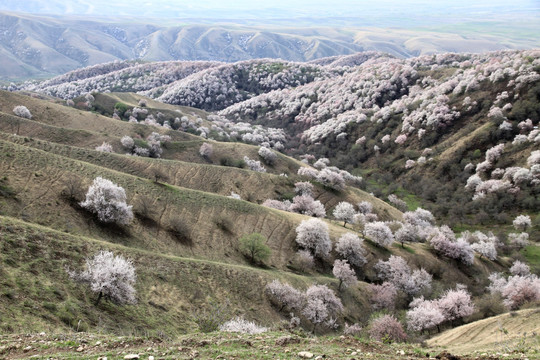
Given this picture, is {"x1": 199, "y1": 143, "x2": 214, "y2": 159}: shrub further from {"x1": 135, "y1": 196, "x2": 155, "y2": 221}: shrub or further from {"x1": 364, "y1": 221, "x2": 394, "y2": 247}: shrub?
{"x1": 364, "y1": 221, "x2": 394, "y2": 247}: shrub

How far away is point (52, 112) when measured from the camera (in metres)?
87.4

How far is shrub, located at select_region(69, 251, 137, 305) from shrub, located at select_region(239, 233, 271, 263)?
59.7 feet

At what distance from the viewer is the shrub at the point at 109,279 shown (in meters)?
21.8

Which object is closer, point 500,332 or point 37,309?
point 37,309

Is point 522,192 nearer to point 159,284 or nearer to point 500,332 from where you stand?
point 500,332

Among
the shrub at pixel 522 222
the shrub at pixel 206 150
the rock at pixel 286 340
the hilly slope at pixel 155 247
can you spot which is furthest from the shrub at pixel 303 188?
the rock at pixel 286 340

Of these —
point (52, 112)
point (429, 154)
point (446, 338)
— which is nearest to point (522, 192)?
point (429, 154)

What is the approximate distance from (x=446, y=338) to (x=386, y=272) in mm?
20700

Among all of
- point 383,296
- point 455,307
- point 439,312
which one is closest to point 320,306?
point 439,312

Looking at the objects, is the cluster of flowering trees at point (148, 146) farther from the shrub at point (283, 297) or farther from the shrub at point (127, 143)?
the shrub at point (283, 297)

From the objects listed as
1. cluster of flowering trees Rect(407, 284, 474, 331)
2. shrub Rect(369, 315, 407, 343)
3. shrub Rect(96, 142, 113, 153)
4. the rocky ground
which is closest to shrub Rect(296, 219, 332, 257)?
cluster of flowering trees Rect(407, 284, 474, 331)

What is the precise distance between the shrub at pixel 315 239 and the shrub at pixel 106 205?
21.6 metres

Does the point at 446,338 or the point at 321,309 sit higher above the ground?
the point at 446,338

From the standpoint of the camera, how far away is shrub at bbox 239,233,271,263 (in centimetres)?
4006
